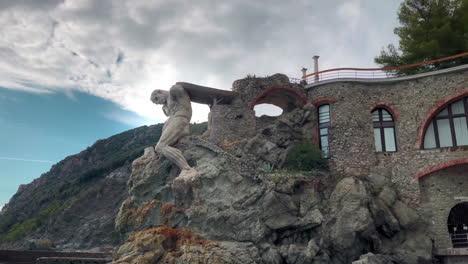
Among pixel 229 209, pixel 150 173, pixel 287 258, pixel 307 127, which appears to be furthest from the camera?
pixel 307 127

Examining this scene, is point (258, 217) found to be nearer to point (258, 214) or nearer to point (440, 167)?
point (258, 214)

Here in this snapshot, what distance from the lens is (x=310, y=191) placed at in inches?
658

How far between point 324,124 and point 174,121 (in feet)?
30.6

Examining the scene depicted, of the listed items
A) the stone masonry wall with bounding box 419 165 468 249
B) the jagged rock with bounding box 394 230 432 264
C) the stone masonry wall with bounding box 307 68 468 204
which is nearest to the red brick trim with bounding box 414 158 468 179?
Answer: the stone masonry wall with bounding box 307 68 468 204

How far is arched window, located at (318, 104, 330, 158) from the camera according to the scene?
817 inches

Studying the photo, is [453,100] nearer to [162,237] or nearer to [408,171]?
[408,171]

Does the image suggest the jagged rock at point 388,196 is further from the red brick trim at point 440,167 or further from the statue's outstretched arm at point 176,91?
the statue's outstretched arm at point 176,91

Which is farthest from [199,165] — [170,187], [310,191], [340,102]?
[340,102]

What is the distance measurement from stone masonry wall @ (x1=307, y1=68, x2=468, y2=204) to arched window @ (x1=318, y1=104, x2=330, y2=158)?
1.97 ft

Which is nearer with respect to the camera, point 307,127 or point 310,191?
point 310,191

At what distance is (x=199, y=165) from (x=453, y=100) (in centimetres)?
1412

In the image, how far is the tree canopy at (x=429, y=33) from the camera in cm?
2259

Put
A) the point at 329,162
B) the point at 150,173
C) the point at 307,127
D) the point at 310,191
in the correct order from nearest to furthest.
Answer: the point at 310,191, the point at 150,173, the point at 329,162, the point at 307,127

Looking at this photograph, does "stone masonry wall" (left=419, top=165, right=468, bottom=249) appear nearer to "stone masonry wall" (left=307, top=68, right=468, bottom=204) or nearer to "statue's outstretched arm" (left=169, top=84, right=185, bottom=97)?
"stone masonry wall" (left=307, top=68, right=468, bottom=204)
